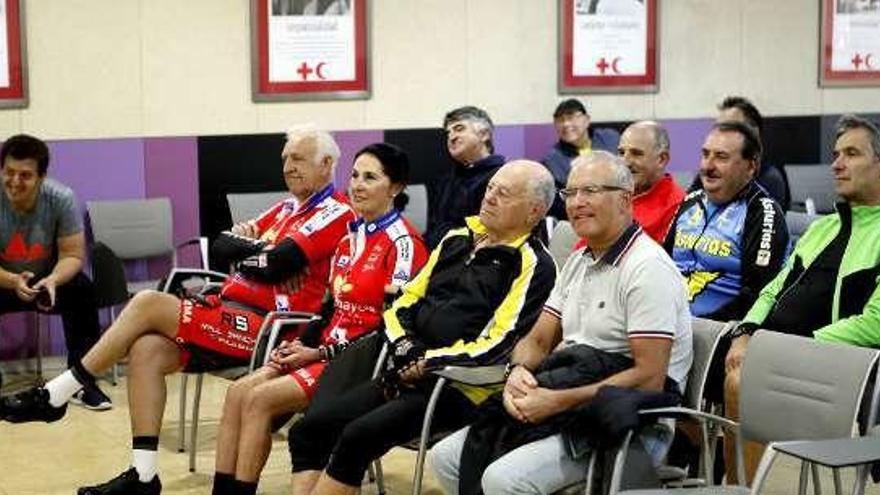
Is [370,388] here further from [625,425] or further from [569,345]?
[625,425]

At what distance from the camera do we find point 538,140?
8.53 m

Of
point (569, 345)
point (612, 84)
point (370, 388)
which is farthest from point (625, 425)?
point (612, 84)

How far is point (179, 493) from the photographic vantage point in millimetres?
5129

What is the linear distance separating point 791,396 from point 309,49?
15.9 ft

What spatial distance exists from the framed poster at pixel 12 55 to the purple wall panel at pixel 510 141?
9.00ft

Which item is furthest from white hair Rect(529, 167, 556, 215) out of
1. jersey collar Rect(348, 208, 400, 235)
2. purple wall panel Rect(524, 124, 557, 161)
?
purple wall panel Rect(524, 124, 557, 161)

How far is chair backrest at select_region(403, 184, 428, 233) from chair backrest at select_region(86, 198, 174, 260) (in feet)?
4.45

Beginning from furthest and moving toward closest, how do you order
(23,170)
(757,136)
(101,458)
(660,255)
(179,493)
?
(23,170)
(101,458)
(179,493)
(757,136)
(660,255)

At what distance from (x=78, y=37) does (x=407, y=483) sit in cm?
347

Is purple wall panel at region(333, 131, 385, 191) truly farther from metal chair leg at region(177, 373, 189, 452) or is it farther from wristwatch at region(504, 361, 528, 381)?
wristwatch at region(504, 361, 528, 381)

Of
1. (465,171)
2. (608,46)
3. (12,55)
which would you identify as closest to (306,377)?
(465,171)

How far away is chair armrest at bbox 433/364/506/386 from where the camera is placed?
406cm

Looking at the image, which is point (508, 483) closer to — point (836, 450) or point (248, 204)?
point (836, 450)

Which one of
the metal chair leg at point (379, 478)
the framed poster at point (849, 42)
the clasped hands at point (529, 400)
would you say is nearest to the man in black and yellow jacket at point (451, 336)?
the clasped hands at point (529, 400)
